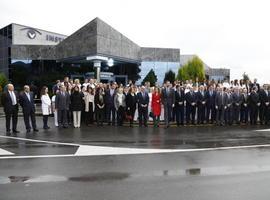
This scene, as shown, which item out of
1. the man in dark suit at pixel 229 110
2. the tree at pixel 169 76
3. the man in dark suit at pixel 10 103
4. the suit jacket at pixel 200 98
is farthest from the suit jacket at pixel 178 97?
the tree at pixel 169 76

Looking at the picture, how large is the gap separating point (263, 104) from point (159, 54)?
26.1m

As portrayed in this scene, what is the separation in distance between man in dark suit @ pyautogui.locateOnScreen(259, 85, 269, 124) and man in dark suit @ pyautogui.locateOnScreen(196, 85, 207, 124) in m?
2.90

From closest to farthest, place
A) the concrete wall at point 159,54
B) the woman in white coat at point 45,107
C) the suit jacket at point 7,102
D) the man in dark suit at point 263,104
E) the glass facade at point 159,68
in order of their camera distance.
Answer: the suit jacket at point 7,102 < the woman in white coat at point 45,107 < the man in dark suit at point 263,104 < the concrete wall at point 159,54 < the glass facade at point 159,68

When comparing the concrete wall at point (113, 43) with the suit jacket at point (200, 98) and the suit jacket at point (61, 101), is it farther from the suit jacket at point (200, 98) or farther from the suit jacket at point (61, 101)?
the suit jacket at point (61, 101)

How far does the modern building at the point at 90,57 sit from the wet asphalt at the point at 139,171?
23303 millimetres

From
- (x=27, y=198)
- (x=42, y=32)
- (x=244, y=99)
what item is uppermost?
(x=42, y=32)

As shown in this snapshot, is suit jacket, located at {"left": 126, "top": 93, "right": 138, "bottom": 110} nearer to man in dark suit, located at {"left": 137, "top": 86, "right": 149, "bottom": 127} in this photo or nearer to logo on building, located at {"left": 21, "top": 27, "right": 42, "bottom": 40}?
man in dark suit, located at {"left": 137, "top": 86, "right": 149, "bottom": 127}

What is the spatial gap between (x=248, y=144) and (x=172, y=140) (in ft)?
8.14

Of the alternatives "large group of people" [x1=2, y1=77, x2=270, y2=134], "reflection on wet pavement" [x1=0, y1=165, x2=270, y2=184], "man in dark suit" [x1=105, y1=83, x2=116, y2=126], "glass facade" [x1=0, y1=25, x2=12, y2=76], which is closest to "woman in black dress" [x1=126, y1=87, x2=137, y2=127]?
"large group of people" [x1=2, y1=77, x2=270, y2=134]

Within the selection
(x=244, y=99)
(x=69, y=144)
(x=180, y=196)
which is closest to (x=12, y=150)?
(x=69, y=144)

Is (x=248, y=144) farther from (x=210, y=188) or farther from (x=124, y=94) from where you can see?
(x=124, y=94)

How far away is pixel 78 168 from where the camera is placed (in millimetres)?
8914

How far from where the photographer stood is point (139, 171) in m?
8.59

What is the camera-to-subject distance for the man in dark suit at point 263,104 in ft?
63.7
